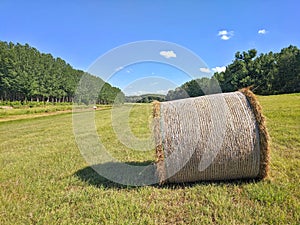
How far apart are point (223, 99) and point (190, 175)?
66.0 inches

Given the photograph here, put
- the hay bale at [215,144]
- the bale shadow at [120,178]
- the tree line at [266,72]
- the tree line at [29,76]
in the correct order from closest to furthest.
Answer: the hay bale at [215,144]
the bale shadow at [120,178]
the tree line at [266,72]
the tree line at [29,76]

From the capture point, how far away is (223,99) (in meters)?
4.74

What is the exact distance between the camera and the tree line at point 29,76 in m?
67.1

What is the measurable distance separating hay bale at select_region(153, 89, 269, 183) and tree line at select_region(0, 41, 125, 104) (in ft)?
178

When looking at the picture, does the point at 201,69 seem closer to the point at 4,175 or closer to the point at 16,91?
the point at 4,175

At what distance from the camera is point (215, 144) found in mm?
4301

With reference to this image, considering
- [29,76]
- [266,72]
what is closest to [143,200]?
[266,72]

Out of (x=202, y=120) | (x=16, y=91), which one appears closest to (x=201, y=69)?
(x=202, y=120)

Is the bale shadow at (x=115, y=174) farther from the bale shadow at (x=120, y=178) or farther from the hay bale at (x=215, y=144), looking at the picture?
the hay bale at (x=215, y=144)

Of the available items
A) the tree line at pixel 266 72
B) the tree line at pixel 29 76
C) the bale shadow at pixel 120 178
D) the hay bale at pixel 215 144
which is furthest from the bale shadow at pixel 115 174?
the tree line at pixel 29 76

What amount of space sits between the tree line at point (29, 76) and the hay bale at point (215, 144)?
54269 mm

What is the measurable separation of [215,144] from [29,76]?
76.9 meters

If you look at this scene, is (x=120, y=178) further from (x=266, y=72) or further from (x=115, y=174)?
(x=266, y=72)

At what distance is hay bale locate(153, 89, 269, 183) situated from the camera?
427 centimetres
